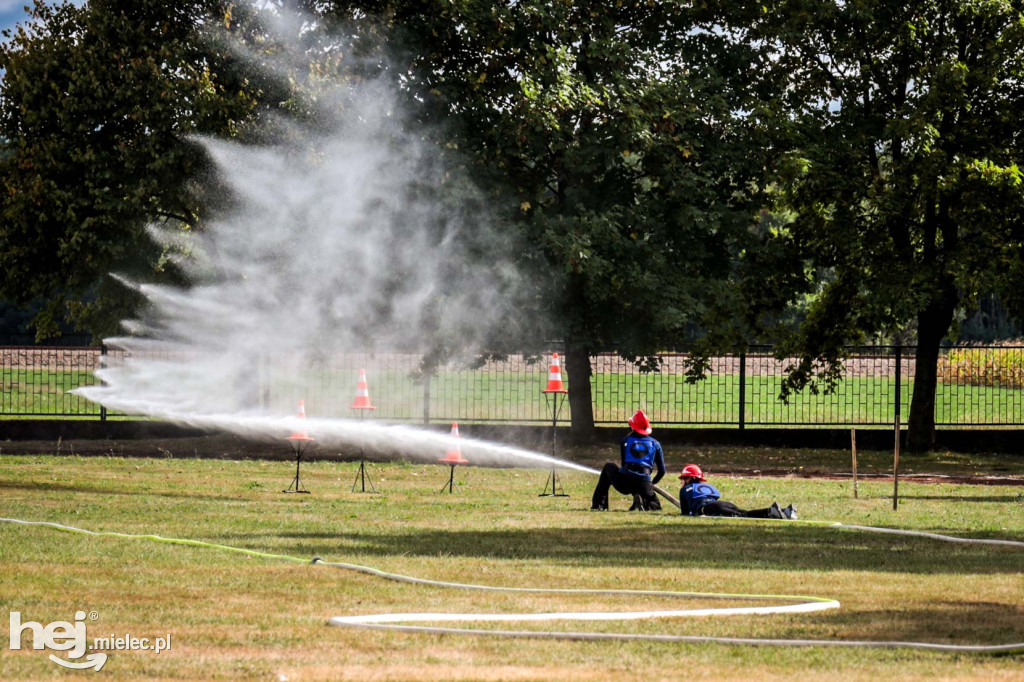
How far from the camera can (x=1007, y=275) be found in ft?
80.3

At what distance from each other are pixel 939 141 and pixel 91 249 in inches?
634

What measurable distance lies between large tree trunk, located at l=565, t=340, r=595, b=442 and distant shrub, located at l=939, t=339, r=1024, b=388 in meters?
7.58

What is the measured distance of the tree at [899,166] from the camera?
24.6 metres

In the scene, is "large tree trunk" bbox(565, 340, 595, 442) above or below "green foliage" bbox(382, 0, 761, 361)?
below

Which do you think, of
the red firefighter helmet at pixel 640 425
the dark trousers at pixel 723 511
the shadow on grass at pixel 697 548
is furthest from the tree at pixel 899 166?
the shadow on grass at pixel 697 548

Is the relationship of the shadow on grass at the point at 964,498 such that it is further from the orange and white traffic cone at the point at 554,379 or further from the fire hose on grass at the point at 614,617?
the fire hose on grass at the point at 614,617

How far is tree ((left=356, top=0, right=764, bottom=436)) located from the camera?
82.3 feet

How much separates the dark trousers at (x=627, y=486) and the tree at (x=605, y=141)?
9349 millimetres

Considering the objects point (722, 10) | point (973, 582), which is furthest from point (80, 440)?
point (973, 582)

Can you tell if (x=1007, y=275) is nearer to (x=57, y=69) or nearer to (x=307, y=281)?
(x=307, y=281)

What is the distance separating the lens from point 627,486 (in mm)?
15312

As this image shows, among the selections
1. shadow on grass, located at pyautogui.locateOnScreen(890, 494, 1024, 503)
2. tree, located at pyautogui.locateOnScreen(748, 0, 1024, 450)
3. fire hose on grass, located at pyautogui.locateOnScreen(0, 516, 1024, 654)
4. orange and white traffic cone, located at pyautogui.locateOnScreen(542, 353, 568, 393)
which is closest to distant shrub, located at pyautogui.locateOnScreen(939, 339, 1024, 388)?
tree, located at pyautogui.locateOnScreen(748, 0, 1024, 450)

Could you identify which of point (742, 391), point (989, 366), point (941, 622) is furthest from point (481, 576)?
point (989, 366)

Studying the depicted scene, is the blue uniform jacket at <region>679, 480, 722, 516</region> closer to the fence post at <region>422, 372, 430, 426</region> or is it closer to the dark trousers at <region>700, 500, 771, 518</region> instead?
the dark trousers at <region>700, 500, 771, 518</region>
